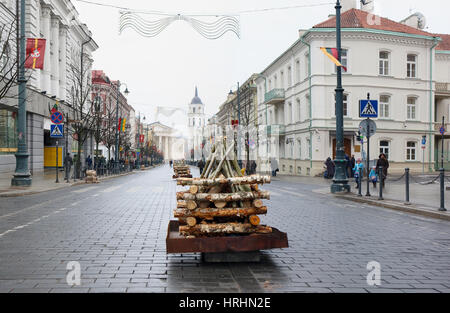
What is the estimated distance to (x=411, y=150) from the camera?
38500 millimetres

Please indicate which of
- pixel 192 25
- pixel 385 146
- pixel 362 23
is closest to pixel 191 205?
pixel 192 25

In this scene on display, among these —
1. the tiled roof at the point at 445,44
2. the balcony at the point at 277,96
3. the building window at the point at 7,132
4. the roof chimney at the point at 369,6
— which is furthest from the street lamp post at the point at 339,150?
the tiled roof at the point at 445,44

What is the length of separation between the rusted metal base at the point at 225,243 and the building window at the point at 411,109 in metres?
36.8

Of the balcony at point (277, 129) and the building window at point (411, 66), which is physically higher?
the building window at point (411, 66)

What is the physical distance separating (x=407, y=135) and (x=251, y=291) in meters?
37.3

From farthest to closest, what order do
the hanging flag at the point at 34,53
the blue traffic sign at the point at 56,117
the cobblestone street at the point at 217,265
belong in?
the blue traffic sign at the point at 56,117, the hanging flag at the point at 34,53, the cobblestone street at the point at 217,265

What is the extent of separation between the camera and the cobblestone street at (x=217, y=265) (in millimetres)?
4648

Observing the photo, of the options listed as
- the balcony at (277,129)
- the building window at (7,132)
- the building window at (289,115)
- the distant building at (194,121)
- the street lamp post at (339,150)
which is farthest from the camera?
the distant building at (194,121)

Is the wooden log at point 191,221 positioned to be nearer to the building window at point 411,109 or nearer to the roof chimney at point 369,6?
the roof chimney at point 369,6

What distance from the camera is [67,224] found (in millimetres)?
9016

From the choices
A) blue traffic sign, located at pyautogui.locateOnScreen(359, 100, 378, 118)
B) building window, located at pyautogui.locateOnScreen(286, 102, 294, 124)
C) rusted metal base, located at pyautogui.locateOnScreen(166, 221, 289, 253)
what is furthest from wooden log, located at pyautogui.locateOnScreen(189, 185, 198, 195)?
building window, located at pyautogui.locateOnScreen(286, 102, 294, 124)

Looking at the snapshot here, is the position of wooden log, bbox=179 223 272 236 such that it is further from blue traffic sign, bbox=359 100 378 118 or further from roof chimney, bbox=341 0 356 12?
roof chimney, bbox=341 0 356 12

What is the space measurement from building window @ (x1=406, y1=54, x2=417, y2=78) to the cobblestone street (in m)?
31.8
